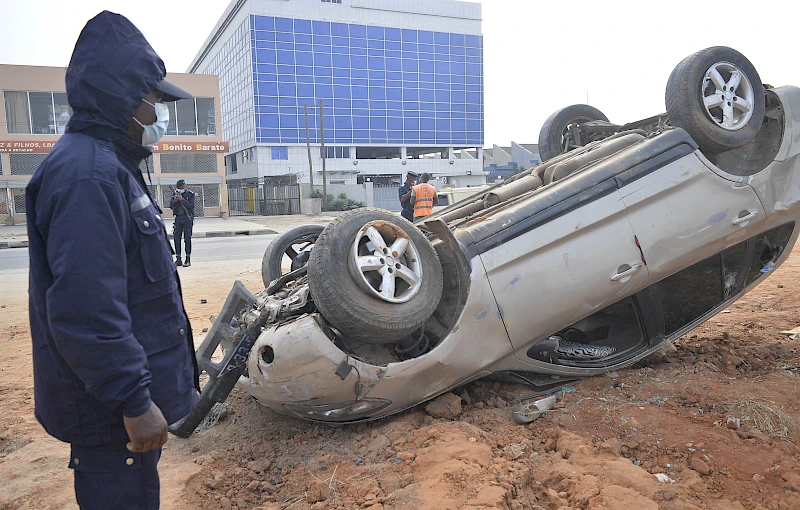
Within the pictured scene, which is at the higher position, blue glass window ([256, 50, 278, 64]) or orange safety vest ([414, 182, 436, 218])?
blue glass window ([256, 50, 278, 64])

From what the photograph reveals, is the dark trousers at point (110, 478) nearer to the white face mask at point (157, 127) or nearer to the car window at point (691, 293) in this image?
the white face mask at point (157, 127)

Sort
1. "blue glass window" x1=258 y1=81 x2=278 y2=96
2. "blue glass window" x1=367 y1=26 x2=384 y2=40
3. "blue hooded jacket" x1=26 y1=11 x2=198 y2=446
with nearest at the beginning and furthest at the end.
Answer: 1. "blue hooded jacket" x1=26 y1=11 x2=198 y2=446
2. "blue glass window" x1=258 y1=81 x2=278 y2=96
3. "blue glass window" x1=367 y1=26 x2=384 y2=40

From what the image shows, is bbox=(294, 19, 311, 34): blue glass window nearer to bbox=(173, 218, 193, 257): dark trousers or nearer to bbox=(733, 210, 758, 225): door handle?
bbox=(173, 218, 193, 257): dark trousers

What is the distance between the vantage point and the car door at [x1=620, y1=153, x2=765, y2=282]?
146 inches

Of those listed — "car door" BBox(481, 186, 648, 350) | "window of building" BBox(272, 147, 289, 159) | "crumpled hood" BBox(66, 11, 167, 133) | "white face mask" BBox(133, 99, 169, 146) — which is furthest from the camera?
"window of building" BBox(272, 147, 289, 159)

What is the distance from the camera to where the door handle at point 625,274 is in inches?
144

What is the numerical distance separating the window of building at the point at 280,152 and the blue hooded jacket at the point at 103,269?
172ft

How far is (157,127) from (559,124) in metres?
4.05

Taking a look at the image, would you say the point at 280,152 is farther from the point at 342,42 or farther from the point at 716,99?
the point at 716,99

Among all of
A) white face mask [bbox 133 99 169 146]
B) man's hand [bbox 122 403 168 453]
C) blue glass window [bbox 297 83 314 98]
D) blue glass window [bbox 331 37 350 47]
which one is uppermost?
blue glass window [bbox 331 37 350 47]

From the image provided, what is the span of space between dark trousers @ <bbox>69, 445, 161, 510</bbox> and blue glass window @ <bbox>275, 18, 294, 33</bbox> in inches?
2187

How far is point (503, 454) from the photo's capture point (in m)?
3.07

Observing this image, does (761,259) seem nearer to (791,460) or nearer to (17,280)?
(791,460)

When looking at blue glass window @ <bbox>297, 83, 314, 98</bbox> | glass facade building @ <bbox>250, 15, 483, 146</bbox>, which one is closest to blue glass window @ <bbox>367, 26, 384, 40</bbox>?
glass facade building @ <bbox>250, 15, 483, 146</bbox>
